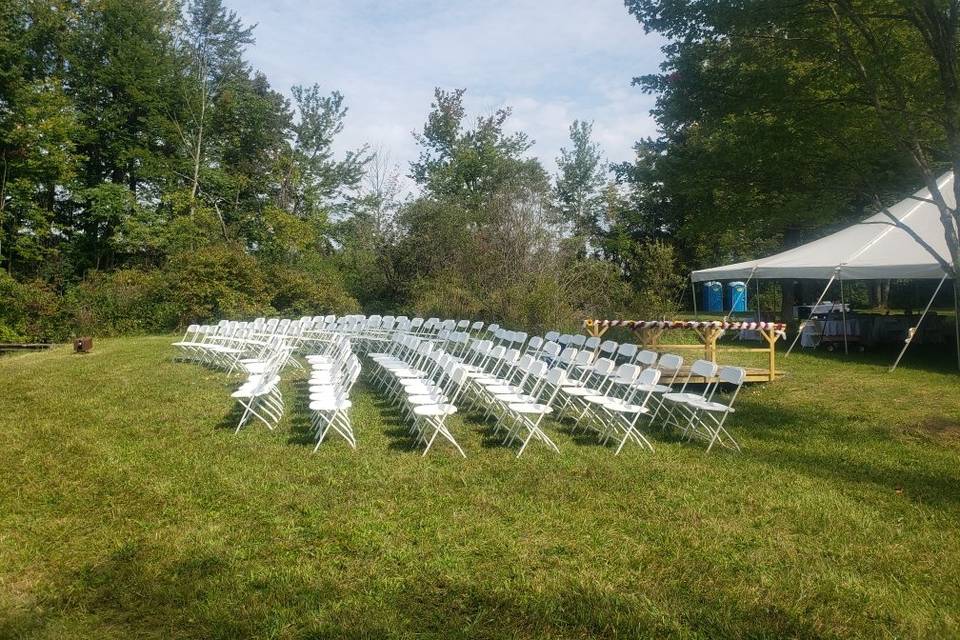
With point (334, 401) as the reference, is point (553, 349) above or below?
above

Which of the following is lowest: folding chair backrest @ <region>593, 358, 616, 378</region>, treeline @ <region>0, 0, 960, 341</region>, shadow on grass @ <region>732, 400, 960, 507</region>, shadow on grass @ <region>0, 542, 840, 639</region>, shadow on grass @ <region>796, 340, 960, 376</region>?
shadow on grass @ <region>732, 400, 960, 507</region>

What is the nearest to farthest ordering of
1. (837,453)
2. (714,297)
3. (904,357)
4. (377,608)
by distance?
(377,608), (837,453), (904,357), (714,297)

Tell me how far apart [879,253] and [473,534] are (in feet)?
34.3

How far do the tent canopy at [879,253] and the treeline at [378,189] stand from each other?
740mm

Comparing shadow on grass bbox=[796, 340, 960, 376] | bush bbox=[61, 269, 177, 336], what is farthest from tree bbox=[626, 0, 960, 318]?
bush bbox=[61, 269, 177, 336]

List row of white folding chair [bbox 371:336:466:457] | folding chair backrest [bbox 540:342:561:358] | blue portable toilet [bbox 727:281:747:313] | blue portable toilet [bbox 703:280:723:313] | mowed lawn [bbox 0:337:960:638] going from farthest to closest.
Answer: blue portable toilet [bbox 703:280:723:313] → blue portable toilet [bbox 727:281:747:313] → folding chair backrest [bbox 540:342:561:358] → row of white folding chair [bbox 371:336:466:457] → mowed lawn [bbox 0:337:960:638]

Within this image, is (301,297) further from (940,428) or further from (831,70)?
(940,428)

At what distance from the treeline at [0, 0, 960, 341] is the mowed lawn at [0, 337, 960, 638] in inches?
124

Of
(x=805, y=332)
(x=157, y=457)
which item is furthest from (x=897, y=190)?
(x=157, y=457)

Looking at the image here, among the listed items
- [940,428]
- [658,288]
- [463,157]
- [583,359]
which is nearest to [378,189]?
[463,157]

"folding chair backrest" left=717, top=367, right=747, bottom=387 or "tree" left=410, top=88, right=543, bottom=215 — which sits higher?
"tree" left=410, top=88, right=543, bottom=215

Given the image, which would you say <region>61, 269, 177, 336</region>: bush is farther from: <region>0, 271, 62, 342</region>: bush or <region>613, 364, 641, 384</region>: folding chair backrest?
<region>613, 364, 641, 384</region>: folding chair backrest

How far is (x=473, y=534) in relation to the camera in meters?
3.86

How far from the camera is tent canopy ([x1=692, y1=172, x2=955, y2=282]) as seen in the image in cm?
1066
